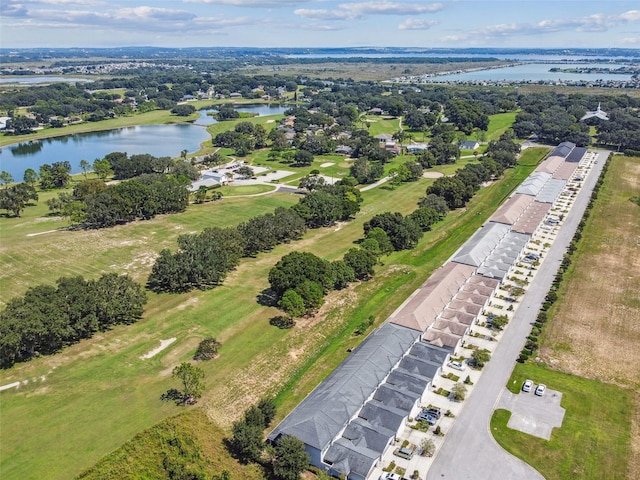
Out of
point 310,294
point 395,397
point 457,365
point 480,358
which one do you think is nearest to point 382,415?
point 395,397

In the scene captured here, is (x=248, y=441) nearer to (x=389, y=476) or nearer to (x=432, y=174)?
(x=389, y=476)

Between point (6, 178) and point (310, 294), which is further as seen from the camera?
point (6, 178)

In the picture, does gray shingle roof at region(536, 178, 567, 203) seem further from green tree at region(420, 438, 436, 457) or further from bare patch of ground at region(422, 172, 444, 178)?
green tree at region(420, 438, 436, 457)

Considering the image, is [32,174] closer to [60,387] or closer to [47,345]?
[47,345]

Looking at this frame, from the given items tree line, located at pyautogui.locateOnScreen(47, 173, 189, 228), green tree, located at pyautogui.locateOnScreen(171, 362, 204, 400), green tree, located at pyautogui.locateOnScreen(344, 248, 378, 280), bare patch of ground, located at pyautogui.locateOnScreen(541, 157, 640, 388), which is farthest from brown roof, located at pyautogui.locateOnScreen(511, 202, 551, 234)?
tree line, located at pyautogui.locateOnScreen(47, 173, 189, 228)

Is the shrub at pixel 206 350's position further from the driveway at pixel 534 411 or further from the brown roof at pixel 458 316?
the driveway at pixel 534 411

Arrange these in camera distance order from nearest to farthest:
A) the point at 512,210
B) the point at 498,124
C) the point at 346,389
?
the point at 346,389 < the point at 512,210 < the point at 498,124

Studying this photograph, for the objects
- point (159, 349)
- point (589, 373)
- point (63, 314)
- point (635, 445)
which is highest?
point (63, 314)
